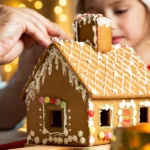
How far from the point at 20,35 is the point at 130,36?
1.02 feet

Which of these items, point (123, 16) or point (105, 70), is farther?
point (123, 16)

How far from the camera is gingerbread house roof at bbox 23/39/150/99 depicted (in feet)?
2.12

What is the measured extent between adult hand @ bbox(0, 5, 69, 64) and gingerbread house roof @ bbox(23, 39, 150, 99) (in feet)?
0.26

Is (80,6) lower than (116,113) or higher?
higher

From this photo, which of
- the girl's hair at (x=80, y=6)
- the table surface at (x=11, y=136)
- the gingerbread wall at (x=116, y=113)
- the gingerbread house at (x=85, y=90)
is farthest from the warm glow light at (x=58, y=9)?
the gingerbread wall at (x=116, y=113)

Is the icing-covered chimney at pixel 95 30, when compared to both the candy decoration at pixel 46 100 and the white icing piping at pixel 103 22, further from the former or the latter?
the candy decoration at pixel 46 100

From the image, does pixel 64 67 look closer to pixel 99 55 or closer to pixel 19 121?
pixel 99 55

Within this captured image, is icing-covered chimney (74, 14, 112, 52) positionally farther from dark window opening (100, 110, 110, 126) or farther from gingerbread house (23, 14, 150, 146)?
dark window opening (100, 110, 110, 126)

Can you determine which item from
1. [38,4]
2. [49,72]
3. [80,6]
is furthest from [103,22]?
[38,4]

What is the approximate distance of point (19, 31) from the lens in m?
0.75

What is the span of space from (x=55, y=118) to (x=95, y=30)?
0.58 feet

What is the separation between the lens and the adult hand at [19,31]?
2.39ft

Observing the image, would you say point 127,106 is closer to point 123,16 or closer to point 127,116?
point 127,116

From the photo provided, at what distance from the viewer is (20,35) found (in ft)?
2.51
